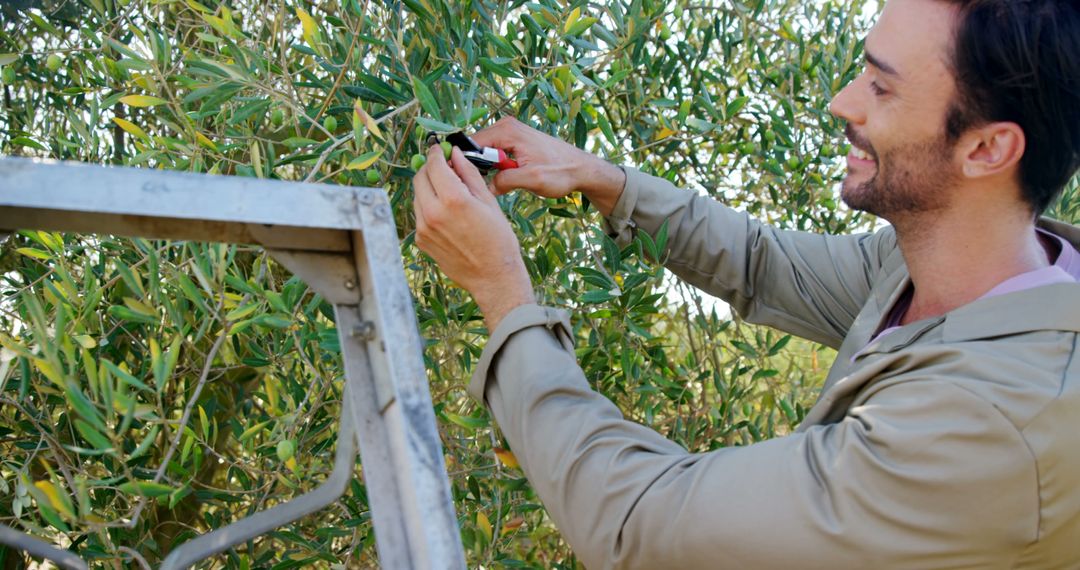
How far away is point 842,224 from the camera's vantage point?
122 inches

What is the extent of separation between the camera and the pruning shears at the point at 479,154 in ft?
6.43

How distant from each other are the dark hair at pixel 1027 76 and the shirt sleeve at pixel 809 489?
604 mm

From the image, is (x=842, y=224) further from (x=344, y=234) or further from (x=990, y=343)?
(x=344, y=234)


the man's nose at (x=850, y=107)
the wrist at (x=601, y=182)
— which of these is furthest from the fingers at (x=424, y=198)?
the man's nose at (x=850, y=107)

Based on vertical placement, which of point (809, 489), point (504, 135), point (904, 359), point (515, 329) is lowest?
point (809, 489)

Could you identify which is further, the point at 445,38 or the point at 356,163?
the point at 445,38

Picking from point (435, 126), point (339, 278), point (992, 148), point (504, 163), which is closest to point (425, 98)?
point (435, 126)

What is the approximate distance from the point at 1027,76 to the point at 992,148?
14cm

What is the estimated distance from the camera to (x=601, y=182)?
2.29 meters

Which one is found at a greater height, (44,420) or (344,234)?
(44,420)

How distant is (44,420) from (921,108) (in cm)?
187

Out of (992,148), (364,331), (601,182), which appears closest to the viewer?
(364,331)

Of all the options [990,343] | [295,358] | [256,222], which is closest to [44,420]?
[295,358]

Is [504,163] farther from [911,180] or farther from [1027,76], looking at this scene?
[1027,76]
